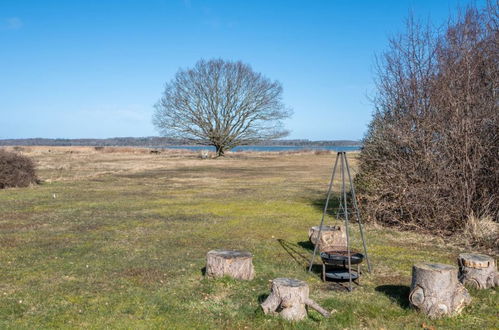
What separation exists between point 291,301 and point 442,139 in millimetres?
7886

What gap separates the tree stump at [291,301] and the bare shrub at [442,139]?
275 inches

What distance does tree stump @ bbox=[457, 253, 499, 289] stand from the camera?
24.2ft

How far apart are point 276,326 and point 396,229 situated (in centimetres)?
780

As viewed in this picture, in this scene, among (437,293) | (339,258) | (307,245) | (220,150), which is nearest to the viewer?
(437,293)

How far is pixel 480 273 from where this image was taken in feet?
24.3

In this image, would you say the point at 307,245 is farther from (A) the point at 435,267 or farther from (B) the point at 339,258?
(A) the point at 435,267

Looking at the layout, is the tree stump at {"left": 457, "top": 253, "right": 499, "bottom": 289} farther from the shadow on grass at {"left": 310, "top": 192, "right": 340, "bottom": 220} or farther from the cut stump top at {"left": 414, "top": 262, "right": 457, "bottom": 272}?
the shadow on grass at {"left": 310, "top": 192, "right": 340, "bottom": 220}

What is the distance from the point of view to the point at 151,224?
Result: 1345 centimetres

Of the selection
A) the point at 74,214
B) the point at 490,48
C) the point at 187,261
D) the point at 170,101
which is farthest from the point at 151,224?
the point at 170,101

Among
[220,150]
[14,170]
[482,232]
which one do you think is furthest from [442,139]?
[220,150]

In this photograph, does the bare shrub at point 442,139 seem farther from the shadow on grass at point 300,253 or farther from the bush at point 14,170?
the bush at point 14,170

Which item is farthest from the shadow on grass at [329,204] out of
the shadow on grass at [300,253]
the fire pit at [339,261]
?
the fire pit at [339,261]

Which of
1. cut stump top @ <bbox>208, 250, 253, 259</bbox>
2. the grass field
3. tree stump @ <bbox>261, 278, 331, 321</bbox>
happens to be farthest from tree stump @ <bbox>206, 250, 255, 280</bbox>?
tree stump @ <bbox>261, 278, 331, 321</bbox>

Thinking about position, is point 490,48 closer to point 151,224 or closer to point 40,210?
point 151,224
